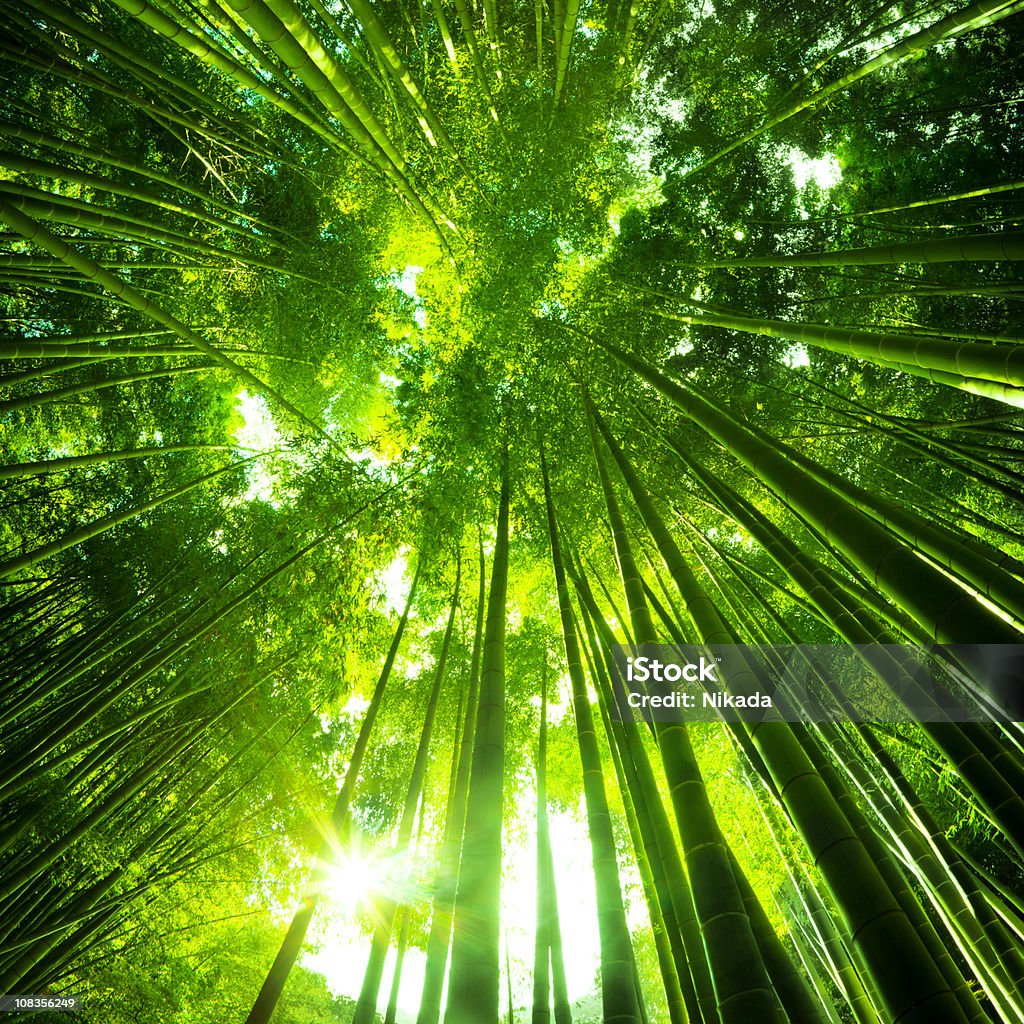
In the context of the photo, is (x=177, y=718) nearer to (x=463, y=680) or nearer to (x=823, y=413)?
(x=463, y=680)

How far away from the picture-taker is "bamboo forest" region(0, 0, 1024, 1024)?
2883 mm

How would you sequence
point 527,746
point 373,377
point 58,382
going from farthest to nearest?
1. point 527,746
2. point 373,377
3. point 58,382

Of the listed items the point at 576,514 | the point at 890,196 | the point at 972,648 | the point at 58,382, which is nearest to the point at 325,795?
the point at 576,514

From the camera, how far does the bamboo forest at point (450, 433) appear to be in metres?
2.88

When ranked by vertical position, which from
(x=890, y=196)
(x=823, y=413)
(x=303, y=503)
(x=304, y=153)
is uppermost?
(x=304, y=153)

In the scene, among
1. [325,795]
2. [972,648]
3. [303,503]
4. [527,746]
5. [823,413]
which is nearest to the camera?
[972,648]

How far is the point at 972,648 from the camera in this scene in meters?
1.02

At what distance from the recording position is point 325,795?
5.60 meters

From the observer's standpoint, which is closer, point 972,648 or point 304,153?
point 972,648

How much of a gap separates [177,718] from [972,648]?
4.99m

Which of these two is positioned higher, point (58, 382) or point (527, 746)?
point (58, 382)

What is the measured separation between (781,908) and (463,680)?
14.1 feet

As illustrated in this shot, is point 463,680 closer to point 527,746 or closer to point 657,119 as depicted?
point 527,746

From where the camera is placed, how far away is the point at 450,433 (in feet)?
15.1
